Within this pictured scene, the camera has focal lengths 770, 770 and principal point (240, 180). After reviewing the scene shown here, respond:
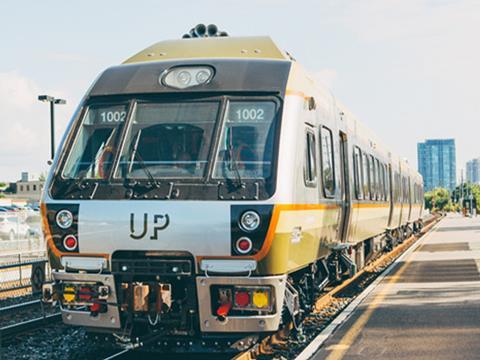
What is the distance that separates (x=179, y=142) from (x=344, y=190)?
14.4ft

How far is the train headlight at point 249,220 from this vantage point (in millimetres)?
7422

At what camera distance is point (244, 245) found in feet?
24.4

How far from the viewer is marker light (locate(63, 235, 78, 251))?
7852 millimetres

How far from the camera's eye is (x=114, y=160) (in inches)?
317

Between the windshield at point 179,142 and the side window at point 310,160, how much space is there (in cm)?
80

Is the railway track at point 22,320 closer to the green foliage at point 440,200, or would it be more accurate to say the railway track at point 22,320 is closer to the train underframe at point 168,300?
the train underframe at point 168,300

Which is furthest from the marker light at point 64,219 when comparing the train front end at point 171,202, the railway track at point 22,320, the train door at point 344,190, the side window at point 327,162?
the train door at point 344,190

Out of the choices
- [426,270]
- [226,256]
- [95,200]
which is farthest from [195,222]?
[426,270]

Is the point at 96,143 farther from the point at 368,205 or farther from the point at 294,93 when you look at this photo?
the point at 368,205

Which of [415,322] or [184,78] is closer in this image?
[184,78]

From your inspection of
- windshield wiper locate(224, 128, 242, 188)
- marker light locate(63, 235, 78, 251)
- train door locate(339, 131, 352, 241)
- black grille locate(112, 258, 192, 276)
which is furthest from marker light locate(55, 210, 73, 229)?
train door locate(339, 131, 352, 241)

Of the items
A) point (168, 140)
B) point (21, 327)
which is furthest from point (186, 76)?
point (21, 327)

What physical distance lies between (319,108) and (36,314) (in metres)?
6.31

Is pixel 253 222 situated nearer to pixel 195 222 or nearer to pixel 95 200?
pixel 195 222
